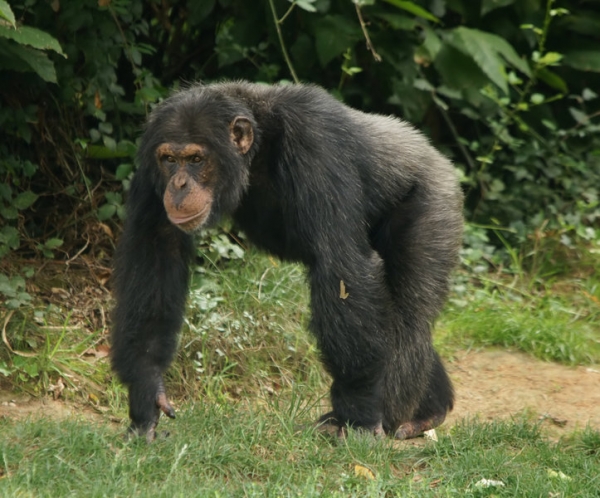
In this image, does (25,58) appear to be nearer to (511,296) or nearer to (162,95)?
(162,95)

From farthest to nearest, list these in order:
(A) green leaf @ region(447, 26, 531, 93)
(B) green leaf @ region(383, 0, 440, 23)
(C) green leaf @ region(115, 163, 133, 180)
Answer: (A) green leaf @ region(447, 26, 531, 93) < (B) green leaf @ region(383, 0, 440, 23) < (C) green leaf @ region(115, 163, 133, 180)

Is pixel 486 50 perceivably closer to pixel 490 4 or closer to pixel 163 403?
pixel 490 4

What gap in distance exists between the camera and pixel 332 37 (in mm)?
8320

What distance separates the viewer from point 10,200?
292 inches

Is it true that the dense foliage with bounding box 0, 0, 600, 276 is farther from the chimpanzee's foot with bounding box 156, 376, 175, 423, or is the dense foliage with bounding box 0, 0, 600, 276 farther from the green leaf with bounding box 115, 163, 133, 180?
the chimpanzee's foot with bounding box 156, 376, 175, 423

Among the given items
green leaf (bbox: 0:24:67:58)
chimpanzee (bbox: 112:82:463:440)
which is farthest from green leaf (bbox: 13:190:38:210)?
chimpanzee (bbox: 112:82:463:440)

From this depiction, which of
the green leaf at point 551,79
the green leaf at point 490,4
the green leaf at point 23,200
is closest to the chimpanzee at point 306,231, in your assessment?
the green leaf at point 23,200

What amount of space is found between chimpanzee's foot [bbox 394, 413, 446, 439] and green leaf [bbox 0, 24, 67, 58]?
3.16 m

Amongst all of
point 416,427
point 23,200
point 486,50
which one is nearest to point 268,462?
point 416,427

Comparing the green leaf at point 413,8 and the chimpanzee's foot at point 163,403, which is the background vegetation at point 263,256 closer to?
the green leaf at point 413,8

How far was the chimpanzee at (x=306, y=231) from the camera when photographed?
18.4 ft

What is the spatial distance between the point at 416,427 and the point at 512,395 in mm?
1161

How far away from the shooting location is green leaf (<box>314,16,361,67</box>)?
27.2 feet

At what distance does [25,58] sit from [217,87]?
1414 mm
